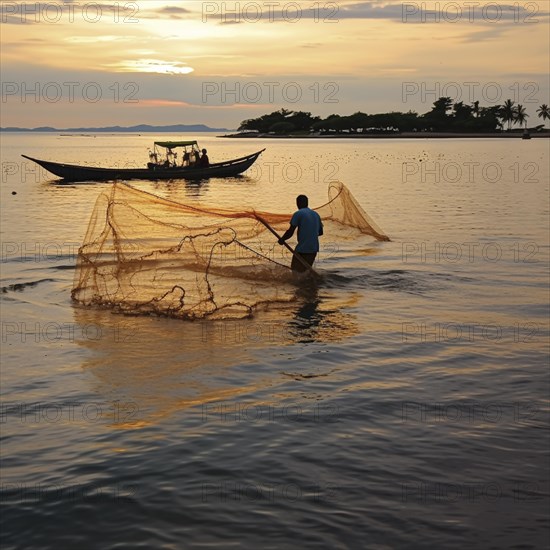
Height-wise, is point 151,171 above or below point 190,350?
above

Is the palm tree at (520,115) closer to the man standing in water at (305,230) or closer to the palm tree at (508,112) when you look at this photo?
the palm tree at (508,112)

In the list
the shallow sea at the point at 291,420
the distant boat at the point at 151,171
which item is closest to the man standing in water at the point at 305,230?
the shallow sea at the point at 291,420

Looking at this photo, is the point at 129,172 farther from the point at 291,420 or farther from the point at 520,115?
the point at 520,115

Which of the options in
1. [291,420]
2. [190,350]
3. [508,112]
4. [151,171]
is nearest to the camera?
[291,420]

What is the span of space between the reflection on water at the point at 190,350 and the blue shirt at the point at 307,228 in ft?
2.99

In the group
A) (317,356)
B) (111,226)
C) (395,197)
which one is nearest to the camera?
(317,356)

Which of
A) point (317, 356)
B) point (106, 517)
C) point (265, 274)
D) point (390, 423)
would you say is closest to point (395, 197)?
point (265, 274)

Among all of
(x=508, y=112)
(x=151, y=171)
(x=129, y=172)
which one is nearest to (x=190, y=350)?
(x=151, y=171)

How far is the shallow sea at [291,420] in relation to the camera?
6.70m

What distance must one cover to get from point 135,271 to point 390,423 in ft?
25.1

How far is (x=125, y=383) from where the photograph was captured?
10336mm

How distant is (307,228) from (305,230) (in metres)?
0.06

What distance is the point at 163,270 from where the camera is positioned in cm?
1568

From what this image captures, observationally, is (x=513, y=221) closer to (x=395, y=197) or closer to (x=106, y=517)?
(x=395, y=197)
